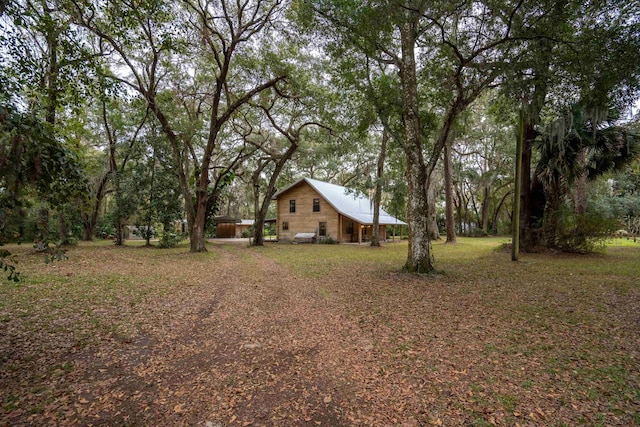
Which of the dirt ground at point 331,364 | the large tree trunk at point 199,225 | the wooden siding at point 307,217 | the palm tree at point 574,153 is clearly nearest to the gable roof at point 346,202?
the wooden siding at point 307,217

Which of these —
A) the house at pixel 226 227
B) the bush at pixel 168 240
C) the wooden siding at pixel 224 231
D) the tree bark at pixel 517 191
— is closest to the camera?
the tree bark at pixel 517 191

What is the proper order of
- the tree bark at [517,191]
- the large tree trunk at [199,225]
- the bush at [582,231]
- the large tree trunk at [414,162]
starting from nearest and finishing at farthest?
1. the large tree trunk at [414,162]
2. the tree bark at [517,191]
3. the bush at [582,231]
4. the large tree trunk at [199,225]

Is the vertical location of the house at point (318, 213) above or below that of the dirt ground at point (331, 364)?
above

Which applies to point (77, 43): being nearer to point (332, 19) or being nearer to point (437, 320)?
point (332, 19)

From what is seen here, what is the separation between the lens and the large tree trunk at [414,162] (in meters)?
8.63

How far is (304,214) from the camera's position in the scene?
1001 inches

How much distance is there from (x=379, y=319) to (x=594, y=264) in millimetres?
10742

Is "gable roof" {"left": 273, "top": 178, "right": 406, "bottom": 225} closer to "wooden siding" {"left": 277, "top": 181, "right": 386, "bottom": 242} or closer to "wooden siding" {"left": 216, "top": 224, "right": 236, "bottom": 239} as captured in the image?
"wooden siding" {"left": 277, "top": 181, "right": 386, "bottom": 242}

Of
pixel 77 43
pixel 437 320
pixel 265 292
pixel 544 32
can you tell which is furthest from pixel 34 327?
pixel 544 32

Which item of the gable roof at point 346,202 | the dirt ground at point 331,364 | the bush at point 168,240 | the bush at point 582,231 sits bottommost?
the dirt ground at point 331,364

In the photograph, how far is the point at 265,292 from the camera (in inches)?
285

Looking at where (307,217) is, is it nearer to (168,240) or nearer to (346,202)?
(346,202)

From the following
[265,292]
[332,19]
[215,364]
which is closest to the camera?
[215,364]

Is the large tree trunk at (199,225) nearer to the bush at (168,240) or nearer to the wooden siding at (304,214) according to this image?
the bush at (168,240)
